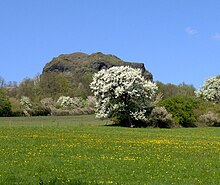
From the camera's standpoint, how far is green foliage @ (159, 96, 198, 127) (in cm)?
7294

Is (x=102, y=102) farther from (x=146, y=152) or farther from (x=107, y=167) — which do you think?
(x=107, y=167)

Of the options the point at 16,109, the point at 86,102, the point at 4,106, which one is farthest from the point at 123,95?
the point at 86,102

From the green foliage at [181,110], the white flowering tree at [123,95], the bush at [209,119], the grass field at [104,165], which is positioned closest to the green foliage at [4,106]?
the white flowering tree at [123,95]

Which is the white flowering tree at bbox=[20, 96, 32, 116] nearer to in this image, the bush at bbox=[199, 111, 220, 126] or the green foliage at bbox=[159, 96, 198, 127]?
the green foliage at bbox=[159, 96, 198, 127]

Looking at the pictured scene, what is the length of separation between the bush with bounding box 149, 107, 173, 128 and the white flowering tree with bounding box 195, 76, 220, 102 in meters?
49.8

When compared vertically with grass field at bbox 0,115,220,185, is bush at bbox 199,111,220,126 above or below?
above

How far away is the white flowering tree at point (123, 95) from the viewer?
2657 inches

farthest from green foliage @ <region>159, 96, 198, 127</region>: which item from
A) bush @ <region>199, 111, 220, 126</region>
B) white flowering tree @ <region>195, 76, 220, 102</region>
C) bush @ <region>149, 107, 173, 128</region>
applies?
white flowering tree @ <region>195, 76, 220, 102</region>

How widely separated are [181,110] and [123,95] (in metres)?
11.7

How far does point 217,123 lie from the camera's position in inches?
3061

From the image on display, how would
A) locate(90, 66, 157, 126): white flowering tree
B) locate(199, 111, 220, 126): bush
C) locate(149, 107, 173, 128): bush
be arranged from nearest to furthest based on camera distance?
1. locate(90, 66, 157, 126): white flowering tree
2. locate(149, 107, 173, 128): bush
3. locate(199, 111, 220, 126): bush

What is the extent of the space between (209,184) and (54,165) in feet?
24.9

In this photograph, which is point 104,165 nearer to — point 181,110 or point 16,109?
point 181,110

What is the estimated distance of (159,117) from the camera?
228 ft
